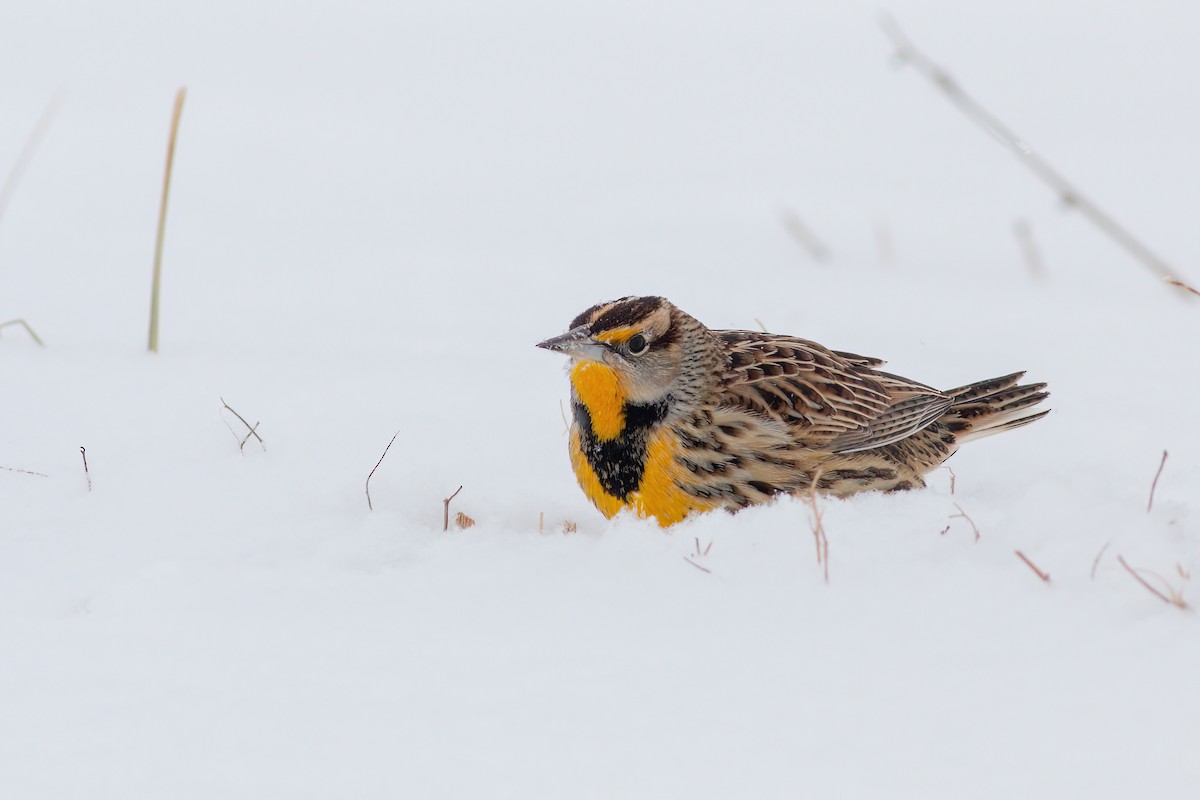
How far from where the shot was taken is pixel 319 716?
112 inches

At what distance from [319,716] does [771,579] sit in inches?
43.6

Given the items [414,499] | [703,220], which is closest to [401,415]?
[414,499]

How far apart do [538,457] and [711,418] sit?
27.8 inches

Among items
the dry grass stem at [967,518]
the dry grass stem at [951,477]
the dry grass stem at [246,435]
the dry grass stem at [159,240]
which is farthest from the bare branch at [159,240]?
the dry grass stem at [967,518]

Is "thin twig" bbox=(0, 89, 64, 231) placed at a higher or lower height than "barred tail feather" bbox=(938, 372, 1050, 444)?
higher

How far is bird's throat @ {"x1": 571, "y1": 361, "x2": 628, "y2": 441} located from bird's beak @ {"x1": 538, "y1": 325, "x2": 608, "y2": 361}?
0.05 metres

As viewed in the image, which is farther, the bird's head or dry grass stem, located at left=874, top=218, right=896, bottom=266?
dry grass stem, located at left=874, top=218, right=896, bottom=266

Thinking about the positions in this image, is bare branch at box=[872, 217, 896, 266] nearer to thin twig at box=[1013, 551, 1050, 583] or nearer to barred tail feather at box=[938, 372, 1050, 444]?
barred tail feather at box=[938, 372, 1050, 444]

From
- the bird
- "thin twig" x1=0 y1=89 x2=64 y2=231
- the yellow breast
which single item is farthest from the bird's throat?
"thin twig" x1=0 y1=89 x2=64 y2=231

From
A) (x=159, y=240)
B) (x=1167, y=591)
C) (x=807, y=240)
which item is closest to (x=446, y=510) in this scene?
(x=1167, y=591)

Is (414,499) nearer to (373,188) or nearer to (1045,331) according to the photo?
(1045,331)

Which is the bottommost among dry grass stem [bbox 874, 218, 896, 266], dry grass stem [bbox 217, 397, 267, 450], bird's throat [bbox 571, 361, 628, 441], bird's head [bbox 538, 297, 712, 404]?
dry grass stem [bbox 217, 397, 267, 450]

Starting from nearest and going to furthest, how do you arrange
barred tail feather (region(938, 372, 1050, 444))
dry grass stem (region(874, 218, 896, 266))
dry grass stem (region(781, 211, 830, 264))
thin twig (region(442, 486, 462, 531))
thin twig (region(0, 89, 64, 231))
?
thin twig (region(442, 486, 462, 531)), barred tail feather (region(938, 372, 1050, 444)), dry grass stem (region(781, 211, 830, 264)), dry grass stem (region(874, 218, 896, 266)), thin twig (region(0, 89, 64, 231))

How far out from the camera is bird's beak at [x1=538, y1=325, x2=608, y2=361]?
4406mm
